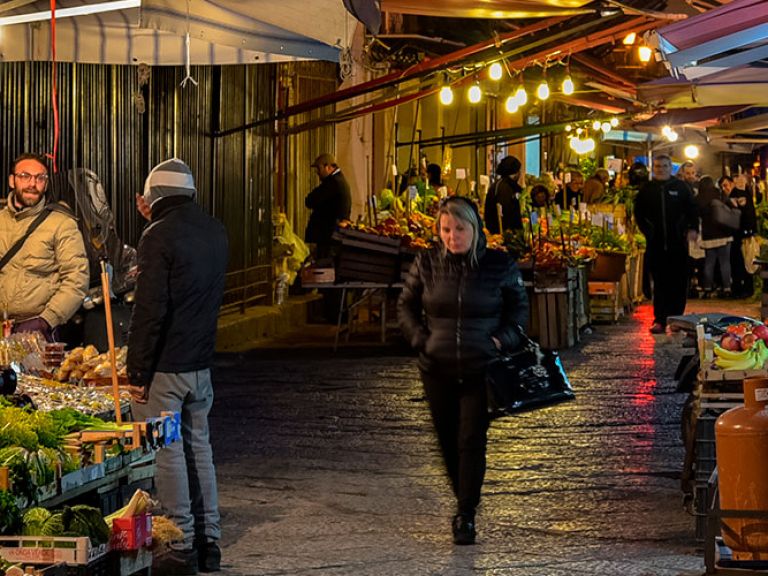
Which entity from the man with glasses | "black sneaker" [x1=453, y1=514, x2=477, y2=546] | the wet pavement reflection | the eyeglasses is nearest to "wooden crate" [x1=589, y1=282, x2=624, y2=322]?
the wet pavement reflection

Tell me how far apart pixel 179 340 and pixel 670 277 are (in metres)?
12.6

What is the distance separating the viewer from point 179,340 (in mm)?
7824

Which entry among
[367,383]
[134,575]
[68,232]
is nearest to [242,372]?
[367,383]

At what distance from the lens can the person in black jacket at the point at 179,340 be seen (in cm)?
775

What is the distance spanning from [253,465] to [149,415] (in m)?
3.00

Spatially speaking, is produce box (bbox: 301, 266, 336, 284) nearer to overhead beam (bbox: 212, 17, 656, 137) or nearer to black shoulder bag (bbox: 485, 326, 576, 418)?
overhead beam (bbox: 212, 17, 656, 137)

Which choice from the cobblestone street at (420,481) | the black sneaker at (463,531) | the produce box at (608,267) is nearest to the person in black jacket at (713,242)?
the produce box at (608,267)

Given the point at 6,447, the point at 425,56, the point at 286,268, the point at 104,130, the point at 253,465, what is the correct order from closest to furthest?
the point at 6,447
the point at 253,465
the point at 104,130
the point at 286,268
the point at 425,56

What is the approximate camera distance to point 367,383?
1535 cm

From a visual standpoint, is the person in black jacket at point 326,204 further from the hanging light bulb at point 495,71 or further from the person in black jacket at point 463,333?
the person in black jacket at point 463,333

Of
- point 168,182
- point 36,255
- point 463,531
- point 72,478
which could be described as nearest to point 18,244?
point 36,255

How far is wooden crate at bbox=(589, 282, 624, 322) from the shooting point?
22312 millimetres

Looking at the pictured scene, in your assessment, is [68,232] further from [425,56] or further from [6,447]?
[425,56]

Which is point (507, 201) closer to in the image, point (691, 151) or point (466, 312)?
point (466, 312)
